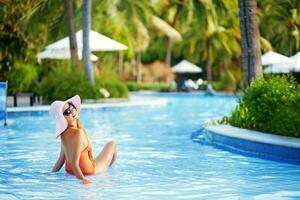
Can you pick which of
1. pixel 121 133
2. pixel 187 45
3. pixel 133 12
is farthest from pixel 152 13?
pixel 121 133

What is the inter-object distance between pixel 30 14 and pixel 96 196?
64.0ft

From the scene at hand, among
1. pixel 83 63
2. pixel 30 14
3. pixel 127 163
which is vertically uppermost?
pixel 30 14

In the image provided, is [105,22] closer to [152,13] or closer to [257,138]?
[152,13]

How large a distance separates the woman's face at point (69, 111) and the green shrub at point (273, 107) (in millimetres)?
4698

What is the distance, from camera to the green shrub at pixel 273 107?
39.5ft

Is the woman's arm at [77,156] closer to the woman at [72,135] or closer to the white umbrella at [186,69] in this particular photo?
the woman at [72,135]

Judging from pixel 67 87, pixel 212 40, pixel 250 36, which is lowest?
pixel 67 87

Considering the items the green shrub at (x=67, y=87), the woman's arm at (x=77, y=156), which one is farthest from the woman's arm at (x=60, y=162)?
the green shrub at (x=67, y=87)

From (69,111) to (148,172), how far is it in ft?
6.24

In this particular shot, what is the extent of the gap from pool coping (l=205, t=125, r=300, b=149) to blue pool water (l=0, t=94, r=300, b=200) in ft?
1.31

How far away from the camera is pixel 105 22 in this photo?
39.5 m

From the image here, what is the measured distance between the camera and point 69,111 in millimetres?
8859

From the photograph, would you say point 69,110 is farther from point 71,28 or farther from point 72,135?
point 71,28

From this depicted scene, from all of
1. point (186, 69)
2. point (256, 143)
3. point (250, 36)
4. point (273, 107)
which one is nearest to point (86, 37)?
point (250, 36)
